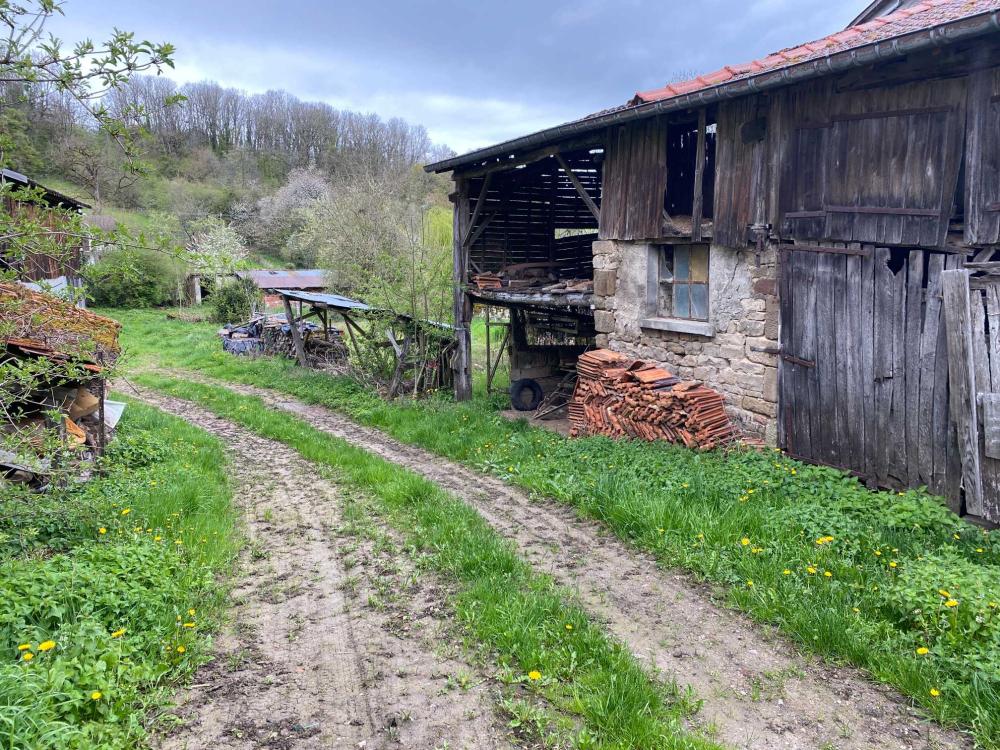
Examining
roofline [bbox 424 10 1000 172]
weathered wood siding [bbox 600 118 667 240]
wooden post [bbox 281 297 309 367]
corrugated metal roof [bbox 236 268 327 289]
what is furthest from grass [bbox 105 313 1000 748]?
corrugated metal roof [bbox 236 268 327 289]

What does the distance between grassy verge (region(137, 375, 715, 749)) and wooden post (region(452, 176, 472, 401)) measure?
5810 mm

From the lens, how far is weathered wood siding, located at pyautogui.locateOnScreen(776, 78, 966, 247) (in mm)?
5734

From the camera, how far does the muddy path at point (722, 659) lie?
3299 mm

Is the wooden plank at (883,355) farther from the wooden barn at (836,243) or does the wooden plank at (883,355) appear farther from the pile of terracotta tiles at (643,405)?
the pile of terracotta tiles at (643,405)

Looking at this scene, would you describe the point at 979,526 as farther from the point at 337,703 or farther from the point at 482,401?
the point at 482,401

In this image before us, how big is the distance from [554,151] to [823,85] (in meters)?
4.28

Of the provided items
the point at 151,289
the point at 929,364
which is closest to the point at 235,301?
the point at 151,289

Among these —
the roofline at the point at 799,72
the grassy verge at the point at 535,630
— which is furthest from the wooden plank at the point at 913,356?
the grassy verge at the point at 535,630

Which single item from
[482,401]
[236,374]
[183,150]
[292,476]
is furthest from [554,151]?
[183,150]

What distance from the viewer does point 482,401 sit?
42.4 ft

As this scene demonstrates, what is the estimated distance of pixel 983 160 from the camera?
5.47 m

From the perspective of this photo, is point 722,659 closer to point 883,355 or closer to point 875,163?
point 883,355

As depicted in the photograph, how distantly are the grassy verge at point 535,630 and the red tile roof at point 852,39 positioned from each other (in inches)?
212

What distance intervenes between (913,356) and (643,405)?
3196mm
